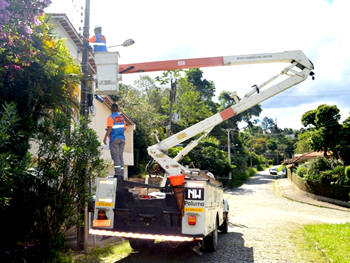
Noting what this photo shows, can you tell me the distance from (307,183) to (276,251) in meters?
23.6

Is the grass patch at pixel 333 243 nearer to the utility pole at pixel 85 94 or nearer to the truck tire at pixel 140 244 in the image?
the truck tire at pixel 140 244

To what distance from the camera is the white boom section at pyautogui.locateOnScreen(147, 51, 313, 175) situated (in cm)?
950

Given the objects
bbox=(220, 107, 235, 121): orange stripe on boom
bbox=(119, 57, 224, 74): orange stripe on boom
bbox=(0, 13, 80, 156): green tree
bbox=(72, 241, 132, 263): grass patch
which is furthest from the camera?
bbox=(220, 107, 235, 121): orange stripe on boom

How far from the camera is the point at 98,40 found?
27.1 feet

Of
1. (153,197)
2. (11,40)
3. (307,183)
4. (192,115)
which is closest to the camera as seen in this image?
(11,40)

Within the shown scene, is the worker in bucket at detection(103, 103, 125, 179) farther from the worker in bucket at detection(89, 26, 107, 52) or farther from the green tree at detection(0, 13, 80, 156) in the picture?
the worker in bucket at detection(89, 26, 107, 52)

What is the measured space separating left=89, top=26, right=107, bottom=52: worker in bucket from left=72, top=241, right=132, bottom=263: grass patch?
4.70m

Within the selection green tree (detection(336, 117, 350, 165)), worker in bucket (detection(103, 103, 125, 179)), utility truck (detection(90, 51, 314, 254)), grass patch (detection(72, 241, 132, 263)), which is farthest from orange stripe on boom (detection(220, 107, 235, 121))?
green tree (detection(336, 117, 350, 165))

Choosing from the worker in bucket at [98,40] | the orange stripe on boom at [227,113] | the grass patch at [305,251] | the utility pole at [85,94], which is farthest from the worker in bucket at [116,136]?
the grass patch at [305,251]

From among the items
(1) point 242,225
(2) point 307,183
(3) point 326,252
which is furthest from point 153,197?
(2) point 307,183

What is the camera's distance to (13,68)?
20.9 ft

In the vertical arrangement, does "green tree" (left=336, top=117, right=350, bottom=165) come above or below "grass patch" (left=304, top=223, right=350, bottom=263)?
above

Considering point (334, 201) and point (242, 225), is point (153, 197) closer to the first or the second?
point (242, 225)

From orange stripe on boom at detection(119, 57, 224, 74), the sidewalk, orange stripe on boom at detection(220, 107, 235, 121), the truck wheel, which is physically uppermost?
orange stripe on boom at detection(119, 57, 224, 74)
